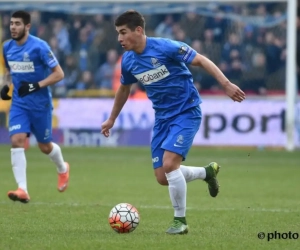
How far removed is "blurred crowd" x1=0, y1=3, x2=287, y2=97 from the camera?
73.6 feet

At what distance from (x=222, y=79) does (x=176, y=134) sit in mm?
811

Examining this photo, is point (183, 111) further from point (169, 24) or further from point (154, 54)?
point (169, 24)

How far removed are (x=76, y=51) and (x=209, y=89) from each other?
3.80m

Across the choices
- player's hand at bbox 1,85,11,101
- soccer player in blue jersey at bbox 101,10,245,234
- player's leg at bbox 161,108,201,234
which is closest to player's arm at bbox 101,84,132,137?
soccer player in blue jersey at bbox 101,10,245,234

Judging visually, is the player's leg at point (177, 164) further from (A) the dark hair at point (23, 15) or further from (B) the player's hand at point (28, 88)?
(A) the dark hair at point (23, 15)

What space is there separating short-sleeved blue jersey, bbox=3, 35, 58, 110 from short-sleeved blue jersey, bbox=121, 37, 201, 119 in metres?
2.97

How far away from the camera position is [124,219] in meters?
8.21

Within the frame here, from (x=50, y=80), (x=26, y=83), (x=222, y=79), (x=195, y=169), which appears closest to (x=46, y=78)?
(x=50, y=80)

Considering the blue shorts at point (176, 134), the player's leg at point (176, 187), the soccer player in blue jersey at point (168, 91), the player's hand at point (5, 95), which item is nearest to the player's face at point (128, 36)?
the soccer player in blue jersey at point (168, 91)

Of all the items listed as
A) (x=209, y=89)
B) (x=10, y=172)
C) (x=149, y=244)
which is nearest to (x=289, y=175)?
(x=10, y=172)

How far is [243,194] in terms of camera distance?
12.5 meters

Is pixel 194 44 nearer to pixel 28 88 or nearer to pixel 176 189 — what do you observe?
pixel 28 88

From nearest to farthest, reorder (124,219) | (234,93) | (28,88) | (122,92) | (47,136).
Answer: (234,93) → (124,219) → (122,92) → (28,88) → (47,136)

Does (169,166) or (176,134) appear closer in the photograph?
(169,166)
